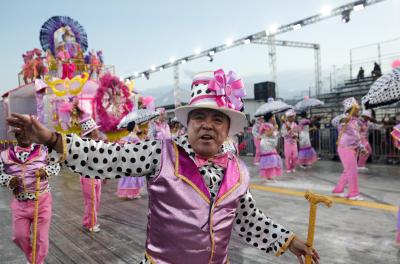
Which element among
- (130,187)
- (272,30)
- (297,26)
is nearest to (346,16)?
(297,26)

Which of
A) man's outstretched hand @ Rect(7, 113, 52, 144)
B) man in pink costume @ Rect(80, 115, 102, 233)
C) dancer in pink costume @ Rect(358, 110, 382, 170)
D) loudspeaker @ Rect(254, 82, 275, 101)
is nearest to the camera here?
man's outstretched hand @ Rect(7, 113, 52, 144)

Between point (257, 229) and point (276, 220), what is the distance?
375cm

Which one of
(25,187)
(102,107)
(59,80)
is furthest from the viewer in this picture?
(59,80)

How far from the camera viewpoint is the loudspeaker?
69.4 feet

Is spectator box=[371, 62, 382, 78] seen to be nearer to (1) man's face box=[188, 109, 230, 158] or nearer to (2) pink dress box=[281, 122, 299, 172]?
(2) pink dress box=[281, 122, 299, 172]

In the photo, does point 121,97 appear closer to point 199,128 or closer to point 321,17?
point 199,128

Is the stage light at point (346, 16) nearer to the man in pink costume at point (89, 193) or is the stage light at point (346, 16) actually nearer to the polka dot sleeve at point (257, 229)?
the man in pink costume at point (89, 193)

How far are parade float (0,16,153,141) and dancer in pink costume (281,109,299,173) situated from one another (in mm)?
4455

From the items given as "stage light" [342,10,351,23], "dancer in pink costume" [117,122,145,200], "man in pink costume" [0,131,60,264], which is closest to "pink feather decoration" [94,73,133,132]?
"dancer in pink costume" [117,122,145,200]

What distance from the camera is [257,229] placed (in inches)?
82.0

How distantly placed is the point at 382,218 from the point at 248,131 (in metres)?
11.8

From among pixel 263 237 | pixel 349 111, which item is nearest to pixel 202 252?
pixel 263 237

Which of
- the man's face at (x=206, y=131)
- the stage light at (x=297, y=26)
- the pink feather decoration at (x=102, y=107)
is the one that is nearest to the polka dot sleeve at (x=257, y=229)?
the man's face at (x=206, y=131)

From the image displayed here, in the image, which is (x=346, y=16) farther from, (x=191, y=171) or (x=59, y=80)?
(x=191, y=171)
